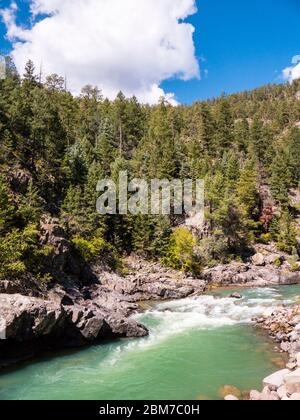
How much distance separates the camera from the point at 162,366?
23.6m

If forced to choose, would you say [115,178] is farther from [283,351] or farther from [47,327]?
[283,351]

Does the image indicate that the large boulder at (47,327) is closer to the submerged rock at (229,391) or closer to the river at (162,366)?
the river at (162,366)

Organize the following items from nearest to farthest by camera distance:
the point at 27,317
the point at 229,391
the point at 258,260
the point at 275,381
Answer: the point at 275,381
the point at 229,391
the point at 27,317
the point at 258,260

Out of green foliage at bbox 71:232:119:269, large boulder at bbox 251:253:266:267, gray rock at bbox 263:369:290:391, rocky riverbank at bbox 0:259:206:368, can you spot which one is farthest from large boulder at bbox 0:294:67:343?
large boulder at bbox 251:253:266:267

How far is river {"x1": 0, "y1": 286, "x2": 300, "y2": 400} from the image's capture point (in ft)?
66.8

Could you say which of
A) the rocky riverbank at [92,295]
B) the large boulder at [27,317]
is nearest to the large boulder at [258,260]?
the rocky riverbank at [92,295]

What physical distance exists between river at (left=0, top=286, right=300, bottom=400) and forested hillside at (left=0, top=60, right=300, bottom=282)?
1043 centimetres

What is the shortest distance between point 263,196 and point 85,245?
4014 cm

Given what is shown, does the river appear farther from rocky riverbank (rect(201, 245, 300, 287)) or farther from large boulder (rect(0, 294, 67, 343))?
rocky riverbank (rect(201, 245, 300, 287))

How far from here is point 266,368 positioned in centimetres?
2262

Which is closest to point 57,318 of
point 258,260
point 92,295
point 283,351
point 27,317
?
point 27,317

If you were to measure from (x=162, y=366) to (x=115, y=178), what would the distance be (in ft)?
134

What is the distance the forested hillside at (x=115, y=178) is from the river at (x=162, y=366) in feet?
34.2
